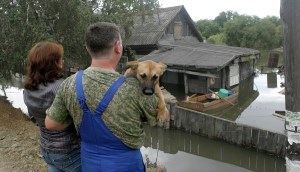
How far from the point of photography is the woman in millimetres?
2908

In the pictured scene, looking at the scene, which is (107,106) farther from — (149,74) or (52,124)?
(149,74)

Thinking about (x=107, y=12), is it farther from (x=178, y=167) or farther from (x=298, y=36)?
(x=298, y=36)

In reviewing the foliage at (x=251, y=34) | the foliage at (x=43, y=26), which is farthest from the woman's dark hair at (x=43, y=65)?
the foliage at (x=251, y=34)

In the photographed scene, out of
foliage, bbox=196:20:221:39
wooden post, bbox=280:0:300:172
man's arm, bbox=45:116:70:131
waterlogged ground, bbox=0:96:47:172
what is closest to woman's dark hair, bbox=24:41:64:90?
man's arm, bbox=45:116:70:131

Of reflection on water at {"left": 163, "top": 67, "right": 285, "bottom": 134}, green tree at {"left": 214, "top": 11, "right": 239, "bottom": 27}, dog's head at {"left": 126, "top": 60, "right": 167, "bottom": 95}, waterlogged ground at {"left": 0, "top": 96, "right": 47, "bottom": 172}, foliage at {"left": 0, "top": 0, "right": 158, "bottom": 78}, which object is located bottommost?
reflection on water at {"left": 163, "top": 67, "right": 285, "bottom": 134}

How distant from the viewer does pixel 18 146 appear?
7.18m

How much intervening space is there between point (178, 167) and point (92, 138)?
386 inches

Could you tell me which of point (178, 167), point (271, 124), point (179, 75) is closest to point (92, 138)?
point (178, 167)

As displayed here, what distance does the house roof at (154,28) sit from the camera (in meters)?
27.5

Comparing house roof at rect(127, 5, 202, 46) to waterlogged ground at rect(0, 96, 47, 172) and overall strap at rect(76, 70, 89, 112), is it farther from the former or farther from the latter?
overall strap at rect(76, 70, 89, 112)

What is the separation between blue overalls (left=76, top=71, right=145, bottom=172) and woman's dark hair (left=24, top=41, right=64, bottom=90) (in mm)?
801

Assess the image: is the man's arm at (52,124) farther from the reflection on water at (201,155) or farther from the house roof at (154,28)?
the house roof at (154,28)

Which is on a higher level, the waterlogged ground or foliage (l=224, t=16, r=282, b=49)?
foliage (l=224, t=16, r=282, b=49)

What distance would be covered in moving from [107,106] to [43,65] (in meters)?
1.09
